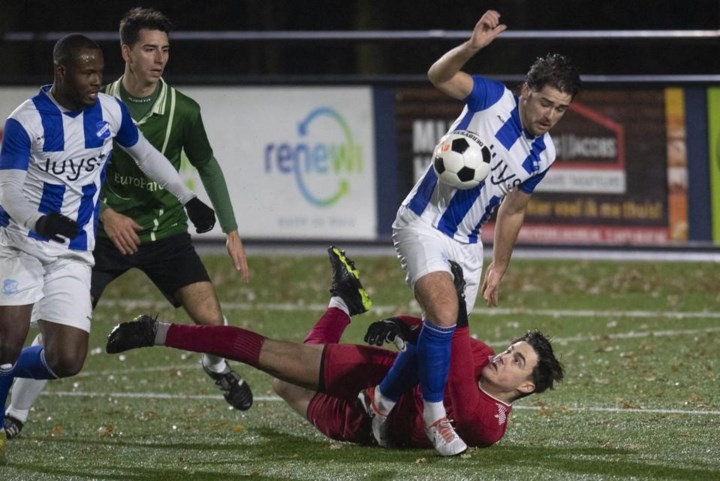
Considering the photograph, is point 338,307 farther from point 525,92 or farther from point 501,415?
point 525,92

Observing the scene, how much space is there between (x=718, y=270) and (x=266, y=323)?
4.32 metres

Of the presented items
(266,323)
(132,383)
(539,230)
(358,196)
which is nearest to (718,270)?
(539,230)

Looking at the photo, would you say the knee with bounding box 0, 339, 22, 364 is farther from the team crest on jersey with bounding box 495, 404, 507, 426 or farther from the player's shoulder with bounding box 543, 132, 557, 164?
the player's shoulder with bounding box 543, 132, 557, 164

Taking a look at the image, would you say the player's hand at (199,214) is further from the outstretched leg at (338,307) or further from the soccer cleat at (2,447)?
the soccer cleat at (2,447)

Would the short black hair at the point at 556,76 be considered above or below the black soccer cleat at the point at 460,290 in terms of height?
above

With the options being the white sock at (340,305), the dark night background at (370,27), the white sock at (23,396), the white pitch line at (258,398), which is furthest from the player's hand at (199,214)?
the dark night background at (370,27)

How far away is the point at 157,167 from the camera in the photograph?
7.43 m

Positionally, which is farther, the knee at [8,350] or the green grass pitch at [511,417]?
the knee at [8,350]

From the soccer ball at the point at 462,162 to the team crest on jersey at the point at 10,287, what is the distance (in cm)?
217

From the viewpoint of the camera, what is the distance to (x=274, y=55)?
20.7 meters

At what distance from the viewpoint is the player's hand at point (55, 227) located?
6.68 metres

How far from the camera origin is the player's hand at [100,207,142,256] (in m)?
7.63

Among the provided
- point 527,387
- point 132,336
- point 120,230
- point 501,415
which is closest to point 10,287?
point 132,336

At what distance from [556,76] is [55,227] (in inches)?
102
